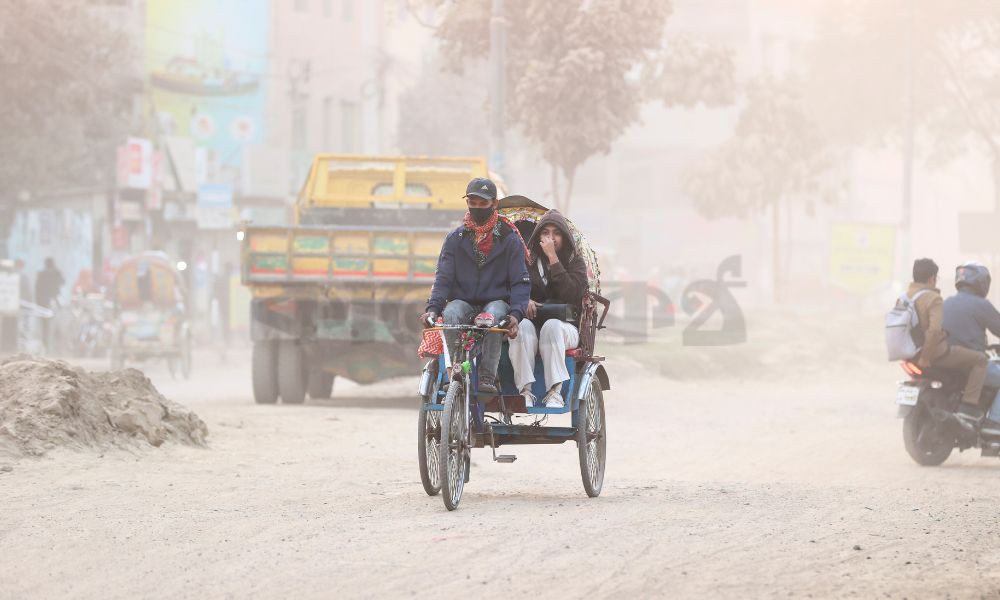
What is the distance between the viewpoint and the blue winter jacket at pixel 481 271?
30.8 feet

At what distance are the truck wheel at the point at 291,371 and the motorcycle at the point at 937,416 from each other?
7.93 meters

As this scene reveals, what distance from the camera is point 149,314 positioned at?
26.4 meters

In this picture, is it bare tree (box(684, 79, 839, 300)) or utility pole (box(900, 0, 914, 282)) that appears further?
bare tree (box(684, 79, 839, 300))

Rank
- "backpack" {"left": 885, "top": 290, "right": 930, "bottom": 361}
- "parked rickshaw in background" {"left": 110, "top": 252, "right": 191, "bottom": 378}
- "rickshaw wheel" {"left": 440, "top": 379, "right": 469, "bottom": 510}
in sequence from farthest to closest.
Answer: "parked rickshaw in background" {"left": 110, "top": 252, "right": 191, "bottom": 378}
"backpack" {"left": 885, "top": 290, "right": 930, "bottom": 361}
"rickshaw wheel" {"left": 440, "top": 379, "right": 469, "bottom": 510}

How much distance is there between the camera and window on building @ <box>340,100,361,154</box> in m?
62.0

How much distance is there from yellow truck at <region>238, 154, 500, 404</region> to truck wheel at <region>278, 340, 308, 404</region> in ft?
0.04

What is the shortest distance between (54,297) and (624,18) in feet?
45.5

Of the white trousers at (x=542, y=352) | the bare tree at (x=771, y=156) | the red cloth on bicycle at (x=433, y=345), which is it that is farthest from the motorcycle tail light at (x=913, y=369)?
the bare tree at (x=771, y=156)

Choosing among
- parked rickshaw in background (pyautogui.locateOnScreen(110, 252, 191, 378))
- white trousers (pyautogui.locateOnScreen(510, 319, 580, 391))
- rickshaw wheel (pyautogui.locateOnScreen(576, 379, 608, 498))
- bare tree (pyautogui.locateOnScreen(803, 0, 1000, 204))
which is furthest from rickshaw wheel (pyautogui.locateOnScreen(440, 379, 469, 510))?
bare tree (pyautogui.locateOnScreen(803, 0, 1000, 204))

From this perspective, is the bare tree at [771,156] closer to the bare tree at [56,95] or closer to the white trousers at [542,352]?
the bare tree at [56,95]

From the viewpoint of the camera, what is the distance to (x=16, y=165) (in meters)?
38.1

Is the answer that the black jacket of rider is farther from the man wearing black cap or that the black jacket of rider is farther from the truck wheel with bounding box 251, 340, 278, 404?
the truck wheel with bounding box 251, 340, 278, 404

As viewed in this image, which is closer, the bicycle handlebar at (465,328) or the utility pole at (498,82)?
the bicycle handlebar at (465,328)

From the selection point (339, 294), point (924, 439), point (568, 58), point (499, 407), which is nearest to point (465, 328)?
point (499, 407)
